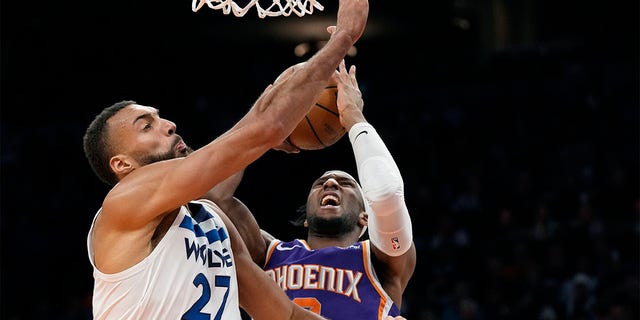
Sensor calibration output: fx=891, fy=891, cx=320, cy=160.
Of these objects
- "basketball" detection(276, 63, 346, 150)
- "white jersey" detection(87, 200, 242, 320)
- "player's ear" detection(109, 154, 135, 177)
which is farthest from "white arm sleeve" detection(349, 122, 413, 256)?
"player's ear" detection(109, 154, 135, 177)

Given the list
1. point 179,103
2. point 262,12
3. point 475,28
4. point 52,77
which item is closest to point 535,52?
point 475,28

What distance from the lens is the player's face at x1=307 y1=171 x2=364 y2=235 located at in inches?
169

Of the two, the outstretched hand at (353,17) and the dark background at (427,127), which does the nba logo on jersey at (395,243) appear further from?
the dark background at (427,127)

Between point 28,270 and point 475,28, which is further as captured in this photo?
point 475,28

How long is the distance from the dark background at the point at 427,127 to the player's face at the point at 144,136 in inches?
230

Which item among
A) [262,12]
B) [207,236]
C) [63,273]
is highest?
[262,12]

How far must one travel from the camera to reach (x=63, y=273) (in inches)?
408

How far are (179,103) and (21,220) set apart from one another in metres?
2.45

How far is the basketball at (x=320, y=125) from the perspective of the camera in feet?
12.2

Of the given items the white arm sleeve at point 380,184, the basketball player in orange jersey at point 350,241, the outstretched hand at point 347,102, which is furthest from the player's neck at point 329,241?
the outstretched hand at point 347,102

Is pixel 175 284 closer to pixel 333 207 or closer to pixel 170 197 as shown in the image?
pixel 170 197

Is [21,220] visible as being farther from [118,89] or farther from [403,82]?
[403,82]

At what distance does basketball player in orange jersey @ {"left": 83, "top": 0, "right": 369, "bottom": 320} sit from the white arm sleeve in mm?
596

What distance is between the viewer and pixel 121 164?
3.18 m
